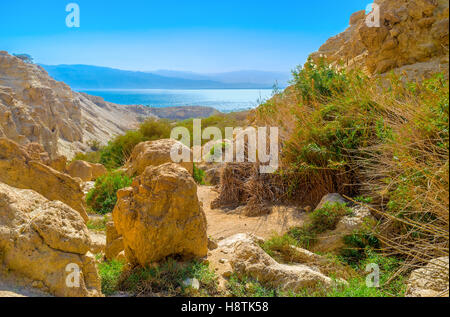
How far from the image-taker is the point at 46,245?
2.21 m

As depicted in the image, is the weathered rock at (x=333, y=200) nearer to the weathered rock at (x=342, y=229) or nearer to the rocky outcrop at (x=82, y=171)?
the weathered rock at (x=342, y=229)

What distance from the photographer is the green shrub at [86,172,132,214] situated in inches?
254

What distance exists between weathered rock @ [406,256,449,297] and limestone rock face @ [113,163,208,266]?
176 centimetres

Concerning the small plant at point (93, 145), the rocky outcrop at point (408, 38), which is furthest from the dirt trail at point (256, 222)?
the small plant at point (93, 145)

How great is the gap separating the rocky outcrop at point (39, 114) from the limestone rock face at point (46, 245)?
11004 millimetres

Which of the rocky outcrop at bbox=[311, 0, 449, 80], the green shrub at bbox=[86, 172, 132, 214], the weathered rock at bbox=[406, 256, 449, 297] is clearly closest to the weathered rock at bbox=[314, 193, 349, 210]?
the weathered rock at bbox=[406, 256, 449, 297]

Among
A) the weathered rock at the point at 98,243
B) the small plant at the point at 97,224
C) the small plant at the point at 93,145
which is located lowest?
the small plant at the point at 93,145

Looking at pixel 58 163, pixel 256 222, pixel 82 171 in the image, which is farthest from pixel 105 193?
pixel 256 222

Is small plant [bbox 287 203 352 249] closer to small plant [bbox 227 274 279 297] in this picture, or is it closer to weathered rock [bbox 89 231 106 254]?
small plant [bbox 227 274 279 297]

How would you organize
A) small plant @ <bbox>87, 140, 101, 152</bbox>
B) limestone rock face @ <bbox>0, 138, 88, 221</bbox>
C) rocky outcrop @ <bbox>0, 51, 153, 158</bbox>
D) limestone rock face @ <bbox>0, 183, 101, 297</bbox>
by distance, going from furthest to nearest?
small plant @ <bbox>87, 140, 101, 152</bbox> < rocky outcrop @ <bbox>0, 51, 153, 158</bbox> < limestone rock face @ <bbox>0, 138, 88, 221</bbox> < limestone rock face @ <bbox>0, 183, 101, 297</bbox>

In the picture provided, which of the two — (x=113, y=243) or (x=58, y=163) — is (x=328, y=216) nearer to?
(x=113, y=243)

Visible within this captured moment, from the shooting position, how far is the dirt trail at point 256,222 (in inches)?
191
